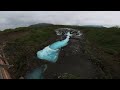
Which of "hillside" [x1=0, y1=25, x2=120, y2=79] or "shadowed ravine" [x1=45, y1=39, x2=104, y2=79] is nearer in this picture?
"shadowed ravine" [x1=45, y1=39, x2=104, y2=79]

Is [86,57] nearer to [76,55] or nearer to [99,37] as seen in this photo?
[76,55]

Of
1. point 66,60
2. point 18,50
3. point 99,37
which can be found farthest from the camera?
point 99,37

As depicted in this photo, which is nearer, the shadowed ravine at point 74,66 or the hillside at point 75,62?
the shadowed ravine at point 74,66

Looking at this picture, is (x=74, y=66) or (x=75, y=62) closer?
(x=74, y=66)
